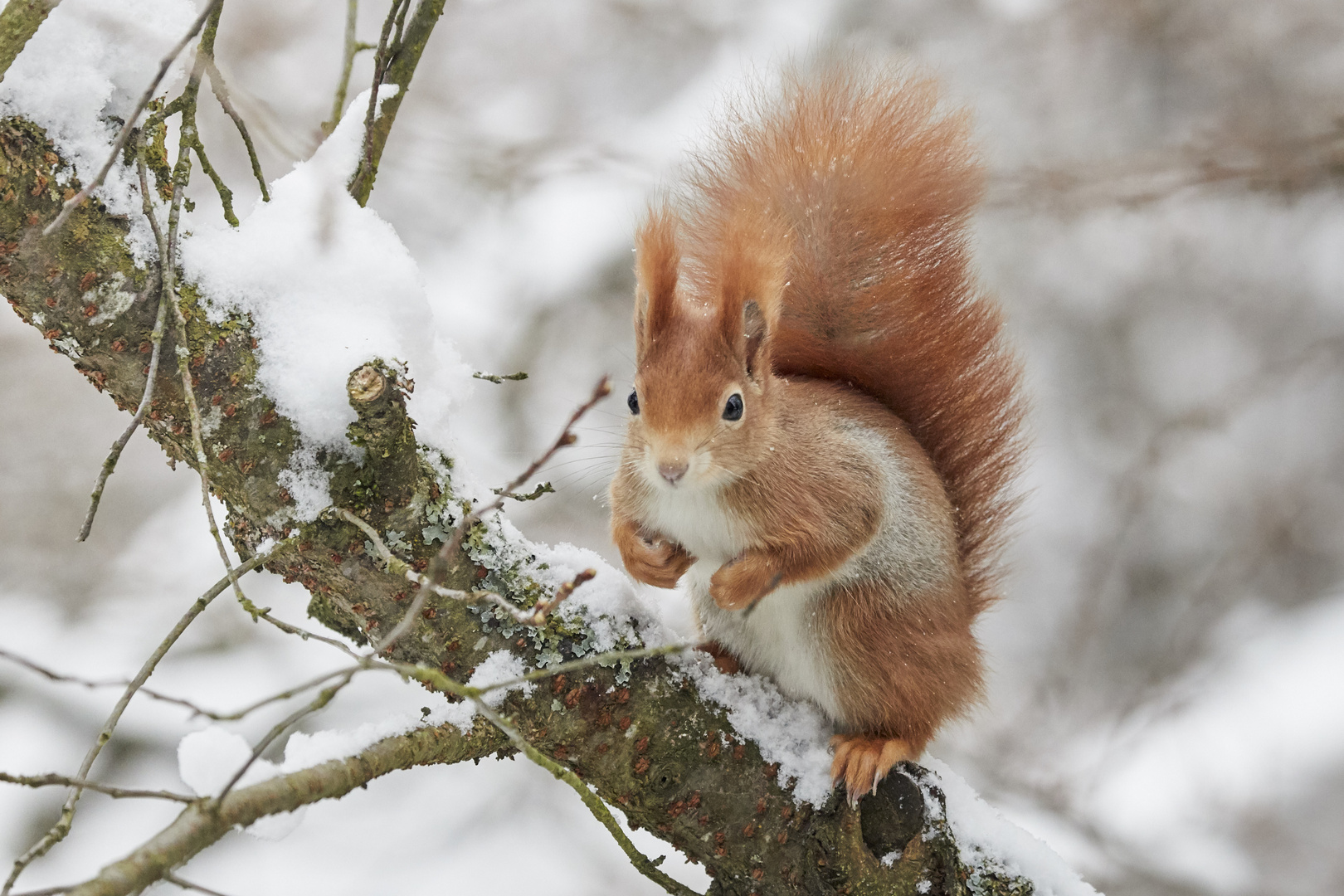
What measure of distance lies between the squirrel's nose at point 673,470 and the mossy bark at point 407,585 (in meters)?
0.23

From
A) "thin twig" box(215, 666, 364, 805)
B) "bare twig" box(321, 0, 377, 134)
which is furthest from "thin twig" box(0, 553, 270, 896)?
"bare twig" box(321, 0, 377, 134)

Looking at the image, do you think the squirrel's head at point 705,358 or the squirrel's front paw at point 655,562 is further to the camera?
the squirrel's front paw at point 655,562

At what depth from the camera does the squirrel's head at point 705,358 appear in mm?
1508

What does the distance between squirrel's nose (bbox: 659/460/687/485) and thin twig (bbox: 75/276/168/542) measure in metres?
0.62

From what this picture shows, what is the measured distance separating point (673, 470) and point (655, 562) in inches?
9.8

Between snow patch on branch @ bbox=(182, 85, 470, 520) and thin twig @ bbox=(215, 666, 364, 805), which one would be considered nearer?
thin twig @ bbox=(215, 666, 364, 805)

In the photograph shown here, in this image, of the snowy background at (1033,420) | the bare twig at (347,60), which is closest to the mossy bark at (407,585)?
the bare twig at (347,60)

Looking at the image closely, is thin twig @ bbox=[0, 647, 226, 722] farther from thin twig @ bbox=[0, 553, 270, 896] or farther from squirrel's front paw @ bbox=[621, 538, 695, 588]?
squirrel's front paw @ bbox=[621, 538, 695, 588]

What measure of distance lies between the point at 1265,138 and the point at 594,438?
189 centimetres

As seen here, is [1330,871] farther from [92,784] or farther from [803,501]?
[92,784]

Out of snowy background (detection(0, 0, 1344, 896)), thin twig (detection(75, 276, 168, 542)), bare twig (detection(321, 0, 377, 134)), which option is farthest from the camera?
snowy background (detection(0, 0, 1344, 896))

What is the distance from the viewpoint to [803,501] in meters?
1.62

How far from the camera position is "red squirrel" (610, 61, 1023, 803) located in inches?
61.5

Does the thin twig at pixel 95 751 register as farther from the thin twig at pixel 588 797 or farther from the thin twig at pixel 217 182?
the thin twig at pixel 217 182
